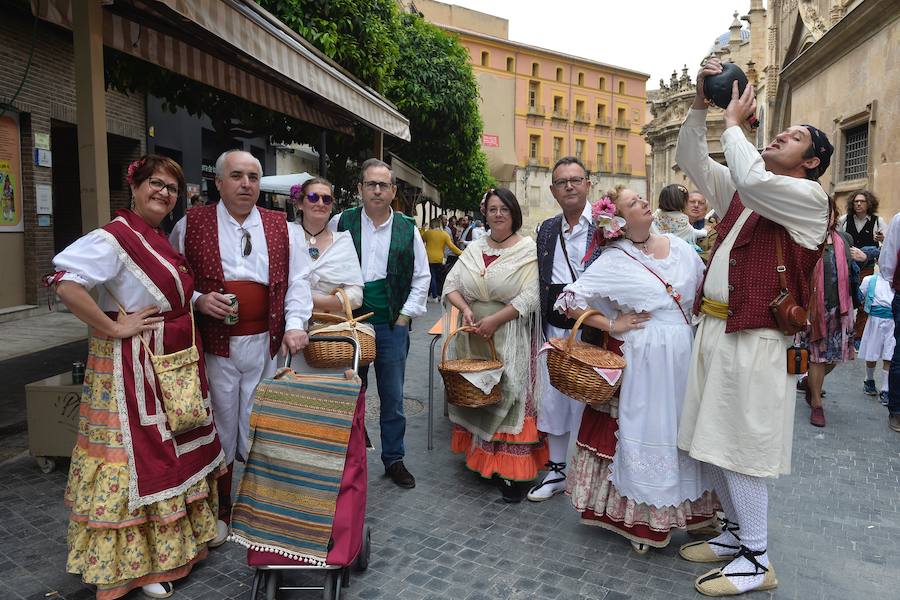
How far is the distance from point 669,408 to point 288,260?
223 centimetres

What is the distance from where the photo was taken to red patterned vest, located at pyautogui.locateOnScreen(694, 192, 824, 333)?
2906mm

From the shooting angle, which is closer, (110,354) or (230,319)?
(110,354)

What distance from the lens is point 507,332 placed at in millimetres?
4195

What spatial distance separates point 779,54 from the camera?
20.2 metres

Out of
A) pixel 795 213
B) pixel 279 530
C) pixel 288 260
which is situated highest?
pixel 795 213

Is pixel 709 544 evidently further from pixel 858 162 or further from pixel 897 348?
pixel 858 162

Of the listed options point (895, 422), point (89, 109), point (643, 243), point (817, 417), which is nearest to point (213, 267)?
point (89, 109)

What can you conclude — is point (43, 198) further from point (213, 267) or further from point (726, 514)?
point (726, 514)

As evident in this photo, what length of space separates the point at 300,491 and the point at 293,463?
0.43ft

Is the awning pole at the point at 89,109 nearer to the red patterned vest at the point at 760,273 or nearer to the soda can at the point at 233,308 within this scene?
the soda can at the point at 233,308

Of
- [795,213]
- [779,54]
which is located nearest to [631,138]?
[779,54]

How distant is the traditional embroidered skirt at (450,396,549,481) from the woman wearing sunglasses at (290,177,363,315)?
1.31m

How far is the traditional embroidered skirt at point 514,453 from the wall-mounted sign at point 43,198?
30.9ft

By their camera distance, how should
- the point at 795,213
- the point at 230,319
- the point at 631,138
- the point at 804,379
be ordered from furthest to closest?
the point at 631,138 → the point at 804,379 → the point at 230,319 → the point at 795,213
